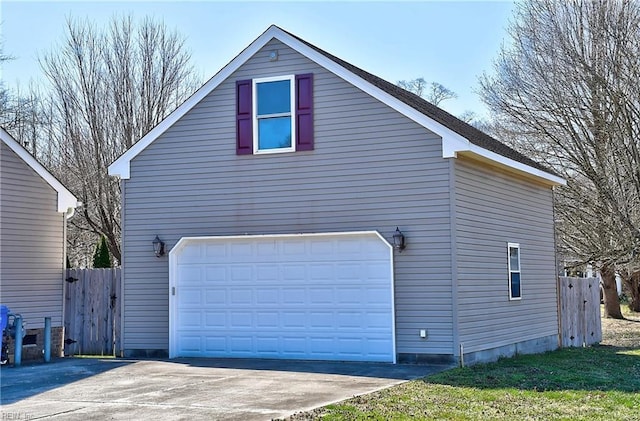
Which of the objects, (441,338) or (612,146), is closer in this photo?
(441,338)

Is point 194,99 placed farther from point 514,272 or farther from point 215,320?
point 514,272

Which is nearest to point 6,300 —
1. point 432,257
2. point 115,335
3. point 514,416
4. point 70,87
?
point 115,335

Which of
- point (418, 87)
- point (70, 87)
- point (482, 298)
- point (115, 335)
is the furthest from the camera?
point (418, 87)

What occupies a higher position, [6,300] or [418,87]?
Answer: [418,87]

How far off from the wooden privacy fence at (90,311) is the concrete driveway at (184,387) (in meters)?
2.02

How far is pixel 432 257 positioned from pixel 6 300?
8.54m

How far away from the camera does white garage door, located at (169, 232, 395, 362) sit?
13.8 m

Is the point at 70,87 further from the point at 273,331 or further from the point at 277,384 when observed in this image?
the point at 277,384

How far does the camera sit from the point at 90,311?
669 inches

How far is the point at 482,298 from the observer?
46.5 feet

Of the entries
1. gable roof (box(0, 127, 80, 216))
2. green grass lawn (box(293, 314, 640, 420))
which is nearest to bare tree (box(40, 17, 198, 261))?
gable roof (box(0, 127, 80, 216))

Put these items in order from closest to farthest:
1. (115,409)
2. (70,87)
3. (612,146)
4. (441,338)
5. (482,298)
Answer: (115,409)
(441,338)
(482,298)
(612,146)
(70,87)

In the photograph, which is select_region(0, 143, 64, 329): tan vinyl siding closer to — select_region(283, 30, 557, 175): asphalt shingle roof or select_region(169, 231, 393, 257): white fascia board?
select_region(169, 231, 393, 257): white fascia board

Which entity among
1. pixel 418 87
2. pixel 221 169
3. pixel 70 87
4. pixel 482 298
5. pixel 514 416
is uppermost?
pixel 418 87
